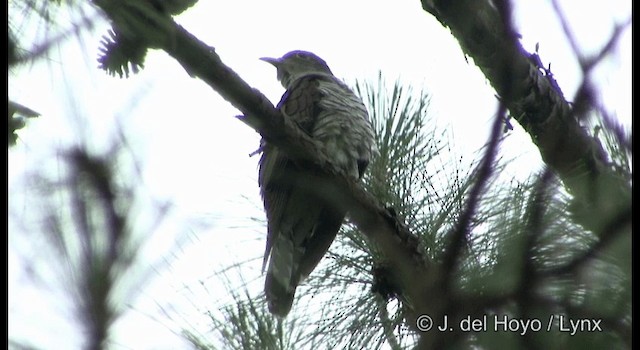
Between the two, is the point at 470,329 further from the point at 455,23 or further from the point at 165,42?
the point at 455,23

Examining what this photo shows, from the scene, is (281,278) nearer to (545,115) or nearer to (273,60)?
(545,115)

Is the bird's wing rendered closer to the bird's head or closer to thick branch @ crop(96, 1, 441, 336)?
thick branch @ crop(96, 1, 441, 336)

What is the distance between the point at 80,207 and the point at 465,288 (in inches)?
25.1

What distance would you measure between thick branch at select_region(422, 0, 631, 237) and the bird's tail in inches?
43.5

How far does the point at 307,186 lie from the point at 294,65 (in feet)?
6.92

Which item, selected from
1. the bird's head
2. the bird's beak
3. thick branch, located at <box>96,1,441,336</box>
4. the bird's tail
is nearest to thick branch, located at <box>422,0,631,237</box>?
thick branch, located at <box>96,1,441,336</box>

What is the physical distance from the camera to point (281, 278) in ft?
11.8

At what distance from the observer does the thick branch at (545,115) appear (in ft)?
5.06

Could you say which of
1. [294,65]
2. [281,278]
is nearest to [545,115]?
[281,278]

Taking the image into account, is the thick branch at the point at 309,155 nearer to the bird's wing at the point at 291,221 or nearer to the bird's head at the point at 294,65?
the bird's wing at the point at 291,221

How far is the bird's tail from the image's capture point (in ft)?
10.4

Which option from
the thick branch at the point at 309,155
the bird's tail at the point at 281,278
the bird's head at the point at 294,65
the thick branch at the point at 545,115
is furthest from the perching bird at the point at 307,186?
the bird's head at the point at 294,65
